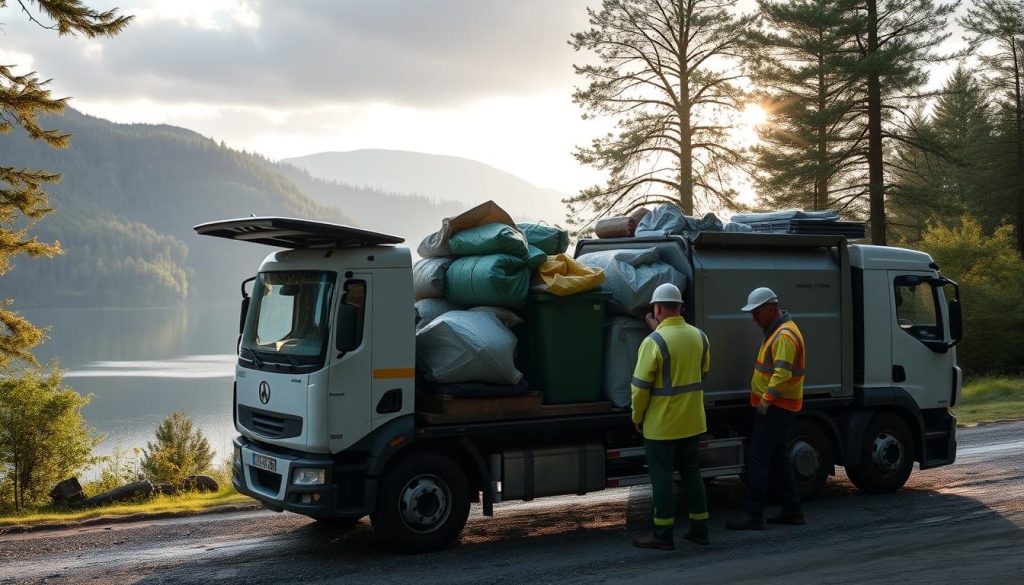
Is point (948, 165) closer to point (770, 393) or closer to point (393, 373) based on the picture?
point (770, 393)

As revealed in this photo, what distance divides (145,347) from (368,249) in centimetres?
A: 14877

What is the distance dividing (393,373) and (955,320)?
20.3ft

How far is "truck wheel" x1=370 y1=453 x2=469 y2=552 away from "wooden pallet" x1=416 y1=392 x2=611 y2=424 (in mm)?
348

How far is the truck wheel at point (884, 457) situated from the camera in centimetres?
973

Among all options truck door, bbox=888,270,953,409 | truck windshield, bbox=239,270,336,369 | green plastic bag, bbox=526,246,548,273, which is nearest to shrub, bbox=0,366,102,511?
truck windshield, bbox=239,270,336,369

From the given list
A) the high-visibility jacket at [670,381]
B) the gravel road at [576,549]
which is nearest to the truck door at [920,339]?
the gravel road at [576,549]

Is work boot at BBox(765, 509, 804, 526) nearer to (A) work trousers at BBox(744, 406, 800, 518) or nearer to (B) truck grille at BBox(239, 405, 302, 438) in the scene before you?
(A) work trousers at BBox(744, 406, 800, 518)

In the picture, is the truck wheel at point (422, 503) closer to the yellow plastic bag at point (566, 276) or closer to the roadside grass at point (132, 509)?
the yellow plastic bag at point (566, 276)

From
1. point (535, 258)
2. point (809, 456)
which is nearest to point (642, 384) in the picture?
point (535, 258)

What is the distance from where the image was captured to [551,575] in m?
6.93

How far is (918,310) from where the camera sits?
1018 centimetres

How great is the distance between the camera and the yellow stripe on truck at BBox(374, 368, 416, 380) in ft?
24.2

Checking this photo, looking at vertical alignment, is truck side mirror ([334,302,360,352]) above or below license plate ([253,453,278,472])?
above

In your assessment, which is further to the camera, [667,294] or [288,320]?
[288,320]
